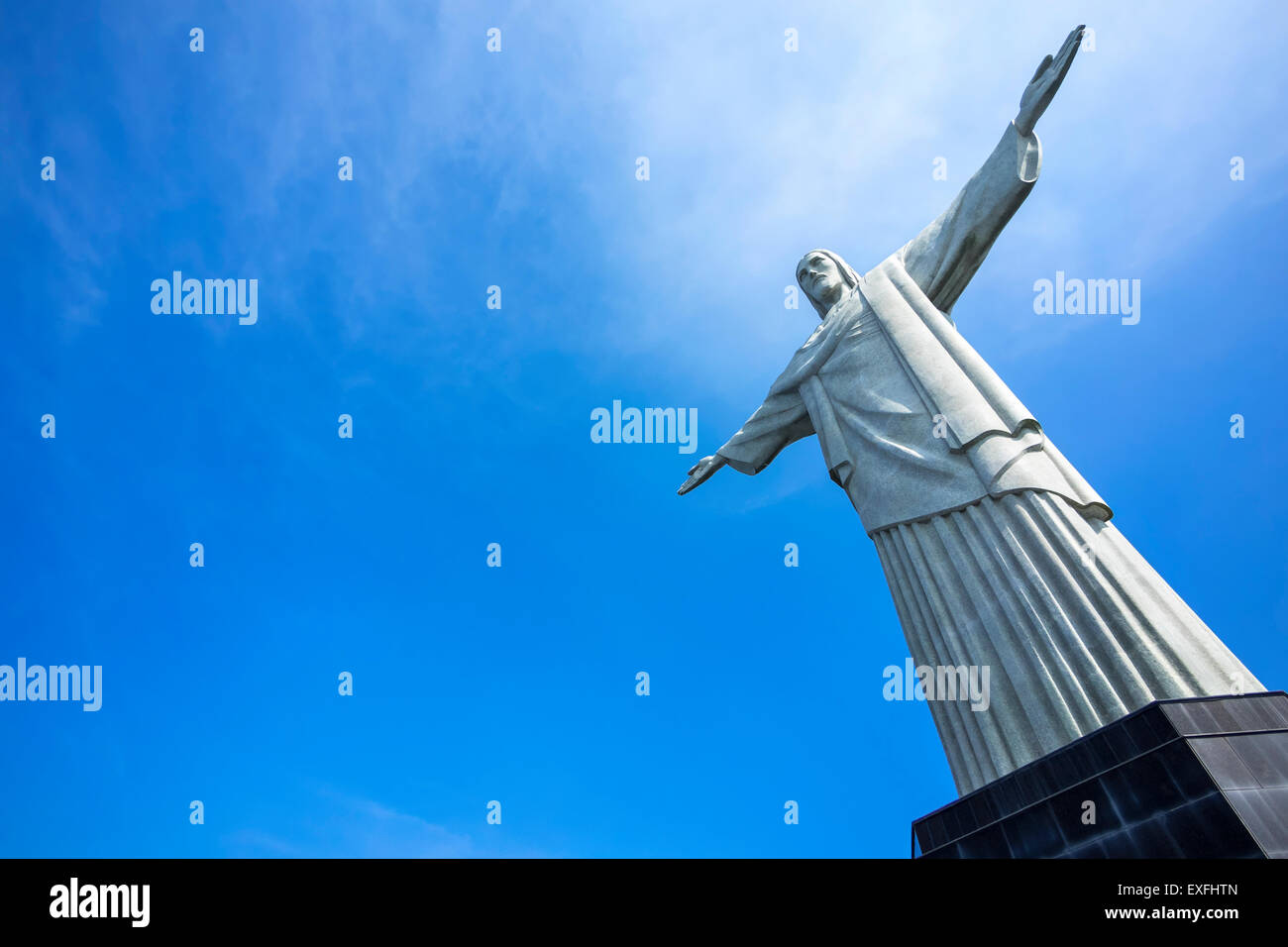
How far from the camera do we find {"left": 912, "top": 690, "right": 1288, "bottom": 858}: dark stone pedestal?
13.7 ft

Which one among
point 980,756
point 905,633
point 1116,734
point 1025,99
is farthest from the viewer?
point 1025,99

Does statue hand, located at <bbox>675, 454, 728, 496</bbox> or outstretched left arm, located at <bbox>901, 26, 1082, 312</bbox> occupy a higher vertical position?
outstretched left arm, located at <bbox>901, 26, 1082, 312</bbox>

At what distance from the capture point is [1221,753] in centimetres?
448

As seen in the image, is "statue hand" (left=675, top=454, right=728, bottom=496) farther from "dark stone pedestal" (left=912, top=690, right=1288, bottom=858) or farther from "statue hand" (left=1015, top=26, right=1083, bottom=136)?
→ "dark stone pedestal" (left=912, top=690, right=1288, bottom=858)

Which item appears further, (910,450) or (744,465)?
(744,465)

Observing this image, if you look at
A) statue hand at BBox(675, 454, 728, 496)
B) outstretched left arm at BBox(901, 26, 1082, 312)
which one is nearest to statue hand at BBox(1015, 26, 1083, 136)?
outstretched left arm at BBox(901, 26, 1082, 312)

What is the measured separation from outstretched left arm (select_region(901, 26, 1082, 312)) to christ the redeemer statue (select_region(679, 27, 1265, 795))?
0.7 inches

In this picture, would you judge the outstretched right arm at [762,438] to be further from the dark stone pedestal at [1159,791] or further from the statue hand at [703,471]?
the dark stone pedestal at [1159,791]

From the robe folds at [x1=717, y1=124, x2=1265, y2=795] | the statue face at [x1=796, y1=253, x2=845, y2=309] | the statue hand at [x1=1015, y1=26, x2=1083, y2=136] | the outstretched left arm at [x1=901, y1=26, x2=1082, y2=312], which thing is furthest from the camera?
the statue face at [x1=796, y1=253, x2=845, y2=309]

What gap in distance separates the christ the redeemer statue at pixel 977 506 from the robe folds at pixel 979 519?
0.02 meters
